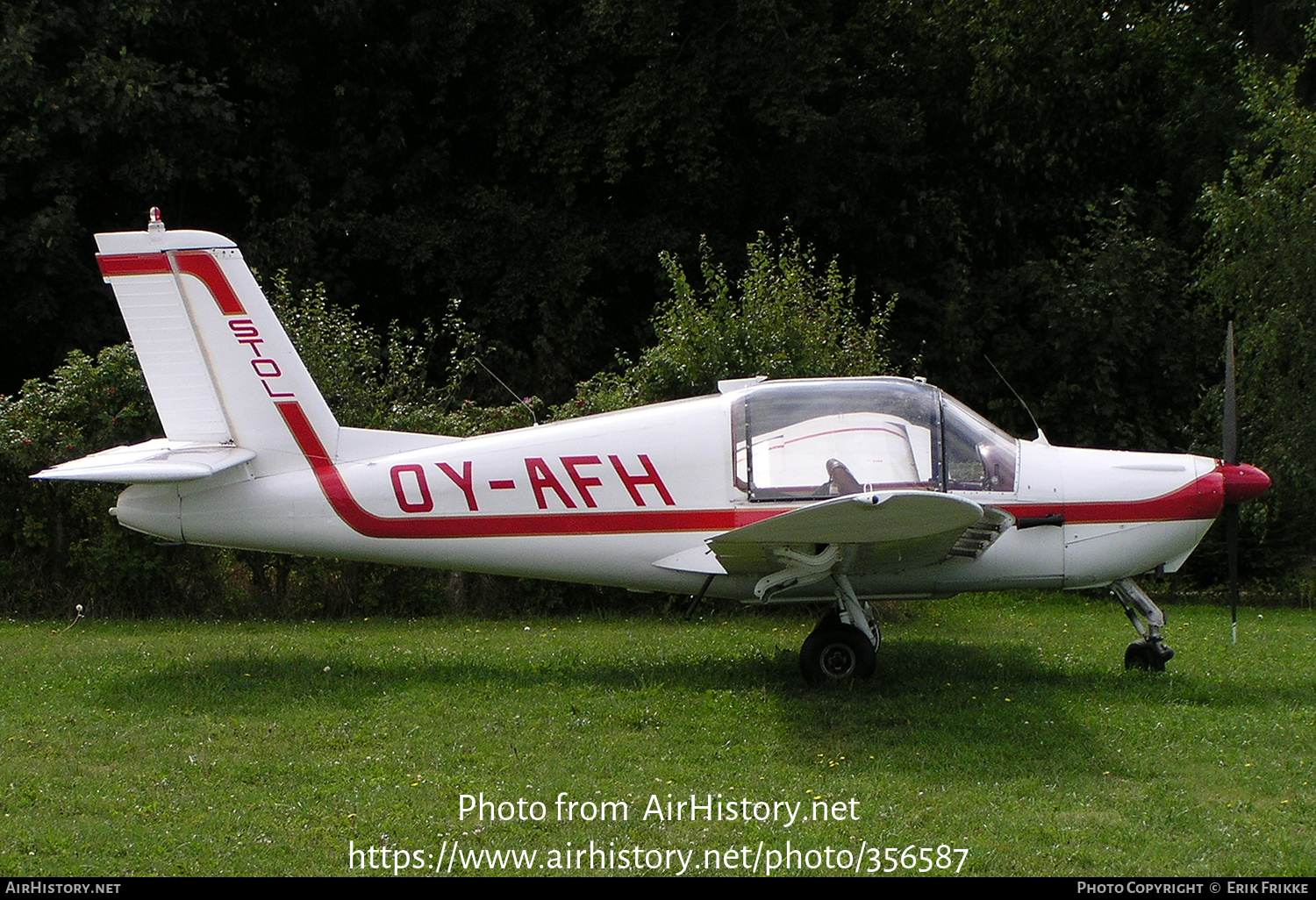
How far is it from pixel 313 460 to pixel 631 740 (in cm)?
331

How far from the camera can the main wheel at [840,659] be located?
8211 mm

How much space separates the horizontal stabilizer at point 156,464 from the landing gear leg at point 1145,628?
252 inches

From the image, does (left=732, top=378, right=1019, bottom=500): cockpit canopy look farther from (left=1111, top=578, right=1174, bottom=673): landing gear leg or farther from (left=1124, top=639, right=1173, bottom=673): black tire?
(left=1124, top=639, right=1173, bottom=673): black tire

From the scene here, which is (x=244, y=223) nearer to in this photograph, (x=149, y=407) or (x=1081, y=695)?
(x=149, y=407)

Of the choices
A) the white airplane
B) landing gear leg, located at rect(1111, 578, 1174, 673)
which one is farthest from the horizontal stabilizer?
landing gear leg, located at rect(1111, 578, 1174, 673)

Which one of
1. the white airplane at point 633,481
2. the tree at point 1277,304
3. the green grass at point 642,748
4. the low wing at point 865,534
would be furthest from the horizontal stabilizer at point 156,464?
the tree at point 1277,304

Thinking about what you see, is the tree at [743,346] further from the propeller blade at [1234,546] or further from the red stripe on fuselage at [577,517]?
the propeller blade at [1234,546]

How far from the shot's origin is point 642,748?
6910 millimetres

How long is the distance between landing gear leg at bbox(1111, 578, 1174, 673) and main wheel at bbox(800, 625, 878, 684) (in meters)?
1.96

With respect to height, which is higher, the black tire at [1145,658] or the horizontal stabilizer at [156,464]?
the horizontal stabilizer at [156,464]

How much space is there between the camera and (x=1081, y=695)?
8055mm

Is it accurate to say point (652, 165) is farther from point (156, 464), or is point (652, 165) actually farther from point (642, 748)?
point (642, 748)

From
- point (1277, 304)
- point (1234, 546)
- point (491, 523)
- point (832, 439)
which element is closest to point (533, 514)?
point (491, 523)

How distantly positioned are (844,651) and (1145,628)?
7.89 ft
